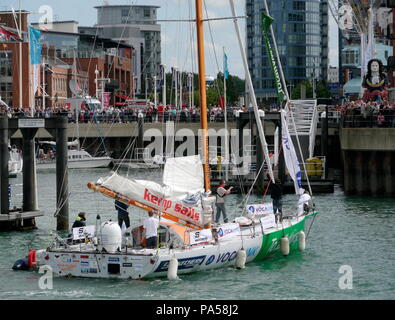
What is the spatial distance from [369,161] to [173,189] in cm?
2521

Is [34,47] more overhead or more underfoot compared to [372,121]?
more overhead

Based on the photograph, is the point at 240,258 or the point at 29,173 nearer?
the point at 240,258

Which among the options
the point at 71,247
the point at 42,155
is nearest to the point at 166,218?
the point at 71,247

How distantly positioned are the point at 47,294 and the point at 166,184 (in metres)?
6.56

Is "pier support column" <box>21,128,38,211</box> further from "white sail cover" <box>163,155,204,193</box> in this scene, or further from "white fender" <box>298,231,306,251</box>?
"white fender" <box>298,231,306,251</box>

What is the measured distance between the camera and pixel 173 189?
3325 centimetres

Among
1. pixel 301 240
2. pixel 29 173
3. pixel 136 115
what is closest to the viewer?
pixel 301 240

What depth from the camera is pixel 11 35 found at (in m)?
72.0

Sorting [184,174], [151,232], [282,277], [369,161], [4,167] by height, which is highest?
[184,174]

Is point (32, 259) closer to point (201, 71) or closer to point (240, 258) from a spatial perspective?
point (240, 258)

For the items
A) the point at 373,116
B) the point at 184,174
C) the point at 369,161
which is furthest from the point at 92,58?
the point at 184,174

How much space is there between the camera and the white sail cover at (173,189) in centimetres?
3241
